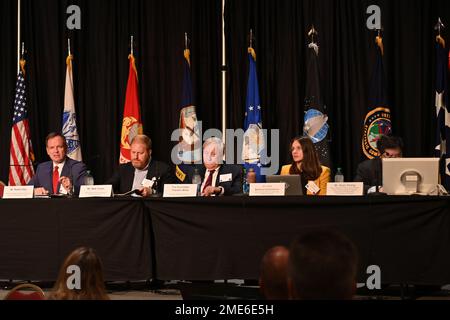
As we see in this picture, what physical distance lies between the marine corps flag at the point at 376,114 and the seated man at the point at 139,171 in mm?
2327

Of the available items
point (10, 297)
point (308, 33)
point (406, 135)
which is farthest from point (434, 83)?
point (10, 297)

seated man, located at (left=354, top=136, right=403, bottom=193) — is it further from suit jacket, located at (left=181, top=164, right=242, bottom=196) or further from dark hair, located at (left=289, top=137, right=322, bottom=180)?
suit jacket, located at (left=181, top=164, right=242, bottom=196)

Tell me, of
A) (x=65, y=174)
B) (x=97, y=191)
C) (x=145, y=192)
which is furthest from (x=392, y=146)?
(x=65, y=174)

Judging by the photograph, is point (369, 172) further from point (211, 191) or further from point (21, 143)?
point (21, 143)

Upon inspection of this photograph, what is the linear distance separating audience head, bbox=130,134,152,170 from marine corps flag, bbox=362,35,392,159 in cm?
250

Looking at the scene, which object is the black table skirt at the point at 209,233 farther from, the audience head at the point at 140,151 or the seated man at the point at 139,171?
the audience head at the point at 140,151

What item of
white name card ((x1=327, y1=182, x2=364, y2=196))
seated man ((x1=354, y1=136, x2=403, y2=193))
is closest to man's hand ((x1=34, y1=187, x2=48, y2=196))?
white name card ((x1=327, y1=182, x2=364, y2=196))

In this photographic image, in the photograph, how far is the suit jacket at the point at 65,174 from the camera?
677 cm

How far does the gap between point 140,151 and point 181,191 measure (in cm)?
115

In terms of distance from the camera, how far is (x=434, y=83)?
309 inches

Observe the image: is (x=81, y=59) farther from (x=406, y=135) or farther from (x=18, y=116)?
(x=406, y=135)

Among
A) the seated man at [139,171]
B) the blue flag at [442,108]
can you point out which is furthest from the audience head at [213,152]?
the blue flag at [442,108]

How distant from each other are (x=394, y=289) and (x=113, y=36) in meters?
4.69

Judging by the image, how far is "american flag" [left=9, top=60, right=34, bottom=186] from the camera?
26.5ft
